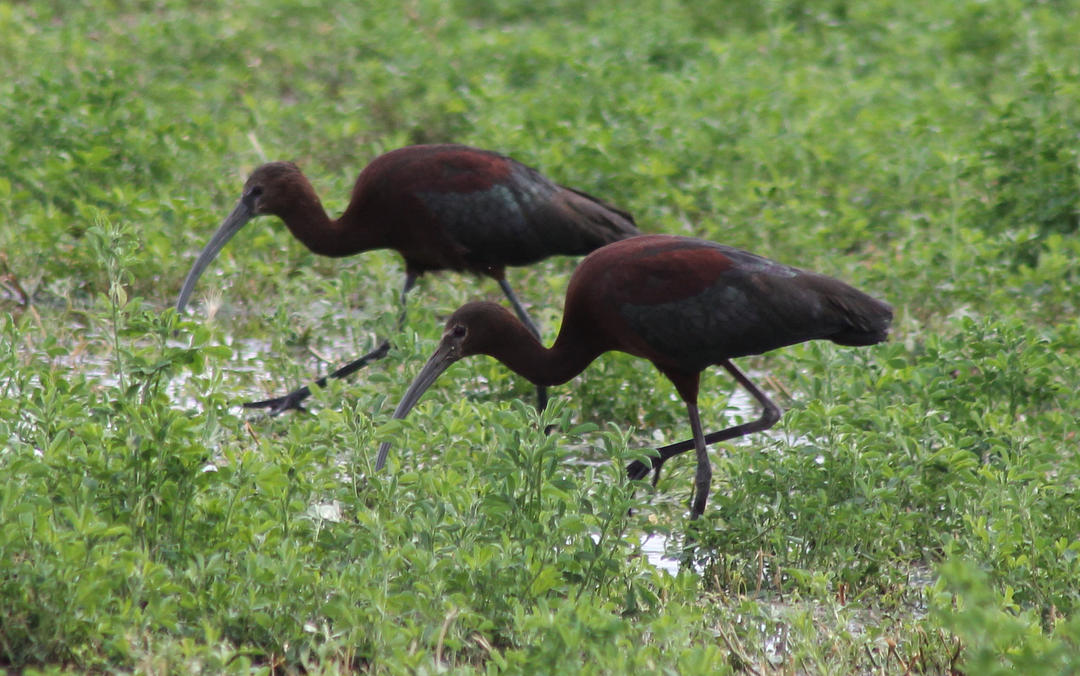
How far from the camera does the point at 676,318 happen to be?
4.65m

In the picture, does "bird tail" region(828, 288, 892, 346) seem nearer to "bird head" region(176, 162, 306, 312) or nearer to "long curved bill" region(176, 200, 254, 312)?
"bird head" region(176, 162, 306, 312)

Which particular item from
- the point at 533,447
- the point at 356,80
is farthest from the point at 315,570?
the point at 356,80

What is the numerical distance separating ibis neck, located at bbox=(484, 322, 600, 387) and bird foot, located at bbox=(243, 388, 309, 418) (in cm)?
98

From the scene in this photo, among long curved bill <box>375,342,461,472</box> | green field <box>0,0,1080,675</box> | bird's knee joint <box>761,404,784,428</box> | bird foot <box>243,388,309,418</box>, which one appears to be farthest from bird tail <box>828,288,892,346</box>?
bird foot <box>243,388,309,418</box>

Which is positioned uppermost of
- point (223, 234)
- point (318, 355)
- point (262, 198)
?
point (262, 198)

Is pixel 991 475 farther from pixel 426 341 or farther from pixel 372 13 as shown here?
pixel 372 13

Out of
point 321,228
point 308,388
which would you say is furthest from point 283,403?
point 321,228

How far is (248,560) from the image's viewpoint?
133 inches

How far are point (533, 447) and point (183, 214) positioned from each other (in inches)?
117

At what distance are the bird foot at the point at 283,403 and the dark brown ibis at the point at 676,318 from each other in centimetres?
85

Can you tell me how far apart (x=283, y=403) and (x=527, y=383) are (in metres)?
0.84

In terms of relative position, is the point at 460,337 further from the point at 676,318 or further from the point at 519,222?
the point at 519,222

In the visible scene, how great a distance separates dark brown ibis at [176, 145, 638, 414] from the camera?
5.70 meters

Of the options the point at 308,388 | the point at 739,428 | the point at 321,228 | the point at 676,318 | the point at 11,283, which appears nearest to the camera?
the point at 676,318
